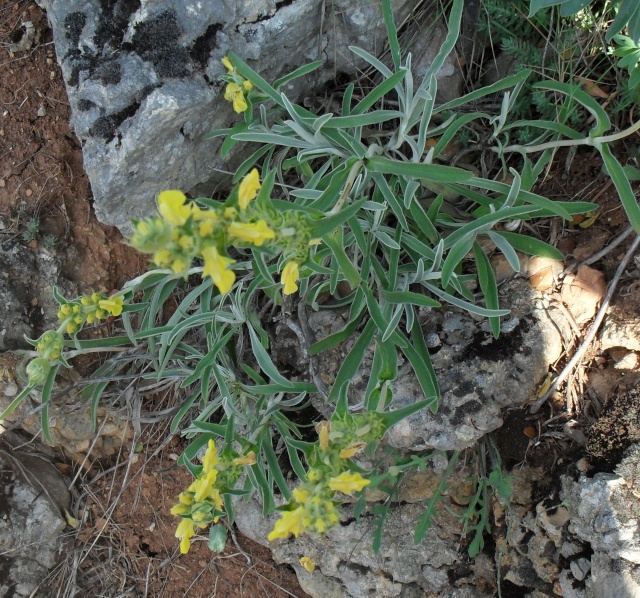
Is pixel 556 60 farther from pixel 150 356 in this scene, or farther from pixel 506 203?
pixel 150 356

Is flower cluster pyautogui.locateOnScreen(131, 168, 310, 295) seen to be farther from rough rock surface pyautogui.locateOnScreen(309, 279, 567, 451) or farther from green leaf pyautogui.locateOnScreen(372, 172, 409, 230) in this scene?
rough rock surface pyautogui.locateOnScreen(309, 279, 567, 451)

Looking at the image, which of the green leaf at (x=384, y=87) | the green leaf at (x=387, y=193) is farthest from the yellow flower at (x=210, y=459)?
the green leaf at (x=384, y=87)

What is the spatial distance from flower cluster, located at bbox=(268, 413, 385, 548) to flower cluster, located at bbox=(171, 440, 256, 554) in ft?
0.94

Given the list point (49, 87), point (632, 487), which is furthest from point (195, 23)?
point (632, 487)

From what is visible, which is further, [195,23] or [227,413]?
[227,413]

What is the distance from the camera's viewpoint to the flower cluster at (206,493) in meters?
1.99

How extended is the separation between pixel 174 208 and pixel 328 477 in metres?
0.90

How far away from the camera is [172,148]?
8.96 ft

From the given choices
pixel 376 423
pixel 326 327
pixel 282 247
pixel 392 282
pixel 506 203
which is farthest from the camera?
pixel 326 327

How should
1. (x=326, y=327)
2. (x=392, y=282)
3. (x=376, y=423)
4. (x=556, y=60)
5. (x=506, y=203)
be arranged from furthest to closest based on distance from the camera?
(x=326, y=327), (x=556, y=60), (x=392, y=282), (x=506, y=203), (x=376, y=423)

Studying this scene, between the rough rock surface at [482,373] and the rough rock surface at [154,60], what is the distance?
55.5 inches

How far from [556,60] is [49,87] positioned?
94.9 inches

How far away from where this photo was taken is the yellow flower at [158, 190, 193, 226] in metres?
1.44

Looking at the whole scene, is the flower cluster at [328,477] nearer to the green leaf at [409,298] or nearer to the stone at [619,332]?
the green leaf at [409,298]
